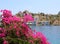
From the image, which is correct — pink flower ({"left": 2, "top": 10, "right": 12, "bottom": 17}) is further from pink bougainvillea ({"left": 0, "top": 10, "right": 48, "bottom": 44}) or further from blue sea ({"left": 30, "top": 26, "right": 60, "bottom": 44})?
blue sea ({"left": 30, "top": 26, "right": 60, "bottom": 44})

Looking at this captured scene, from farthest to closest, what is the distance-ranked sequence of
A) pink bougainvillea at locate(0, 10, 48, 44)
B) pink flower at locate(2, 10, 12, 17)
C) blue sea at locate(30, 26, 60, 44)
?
blue sea at locate(30, 26, 60, 44), pink flower at locate(2, 10, 12, 17), pink bougainvillea at locate(0, 10, 48, 44)

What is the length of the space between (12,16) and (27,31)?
43cm

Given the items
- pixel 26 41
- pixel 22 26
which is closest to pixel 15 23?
pixel 22 26

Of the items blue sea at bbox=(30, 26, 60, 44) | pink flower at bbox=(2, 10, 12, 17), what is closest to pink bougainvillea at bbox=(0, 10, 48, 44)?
pink flower at bbox=(2, 10, 12, 17)

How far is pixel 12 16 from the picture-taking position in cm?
431

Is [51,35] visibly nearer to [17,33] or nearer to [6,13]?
[6,13]

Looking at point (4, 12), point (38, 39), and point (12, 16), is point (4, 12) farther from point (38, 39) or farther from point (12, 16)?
point (38, 39)

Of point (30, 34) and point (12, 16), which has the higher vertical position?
point (12, 16)

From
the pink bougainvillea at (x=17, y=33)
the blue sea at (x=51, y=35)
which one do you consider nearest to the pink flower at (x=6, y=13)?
the pink bougainvillea at (x=17, y=33)

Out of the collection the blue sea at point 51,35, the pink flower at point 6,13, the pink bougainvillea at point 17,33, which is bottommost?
the blue sea at point 51,35

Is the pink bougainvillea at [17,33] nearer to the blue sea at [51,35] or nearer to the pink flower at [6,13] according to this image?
the pink flower at [6,13]

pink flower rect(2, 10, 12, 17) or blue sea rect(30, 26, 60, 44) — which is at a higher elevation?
pink flower rect(2, 10, 12, 17)

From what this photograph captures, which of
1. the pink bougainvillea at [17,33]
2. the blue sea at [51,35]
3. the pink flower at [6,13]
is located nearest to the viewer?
the pink bougainvillea at [17,33]

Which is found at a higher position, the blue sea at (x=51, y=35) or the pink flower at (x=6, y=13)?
the pink flower at (x=6, y=13)
